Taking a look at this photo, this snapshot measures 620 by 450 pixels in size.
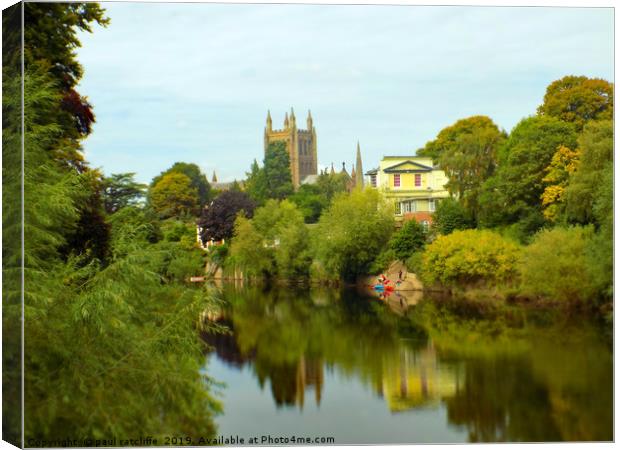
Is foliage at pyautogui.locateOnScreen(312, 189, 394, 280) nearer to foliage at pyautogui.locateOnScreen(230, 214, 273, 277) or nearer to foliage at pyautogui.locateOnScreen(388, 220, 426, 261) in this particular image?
foliage at pyautogui.locateOnScreen(230, 214, 273, 277)

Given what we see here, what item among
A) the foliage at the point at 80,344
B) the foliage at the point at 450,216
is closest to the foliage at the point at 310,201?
the foliage at the point at 450,216

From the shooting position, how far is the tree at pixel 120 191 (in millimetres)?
8750

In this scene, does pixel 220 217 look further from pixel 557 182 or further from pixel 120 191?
pixel 557 182

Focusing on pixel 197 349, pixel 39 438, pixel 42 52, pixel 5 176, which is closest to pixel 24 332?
pixel 39 438

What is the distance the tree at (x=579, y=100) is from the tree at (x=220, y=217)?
780 cm

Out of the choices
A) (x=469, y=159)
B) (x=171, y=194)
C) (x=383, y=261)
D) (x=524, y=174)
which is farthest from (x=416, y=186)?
(x=171, y=194)

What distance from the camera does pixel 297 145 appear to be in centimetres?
1745

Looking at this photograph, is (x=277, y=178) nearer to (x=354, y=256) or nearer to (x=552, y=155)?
(x=354, y=256)

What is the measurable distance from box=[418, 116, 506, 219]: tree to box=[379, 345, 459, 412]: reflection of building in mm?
2809

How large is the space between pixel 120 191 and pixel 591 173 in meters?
4.93

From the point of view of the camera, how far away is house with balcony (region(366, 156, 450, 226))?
505 inches

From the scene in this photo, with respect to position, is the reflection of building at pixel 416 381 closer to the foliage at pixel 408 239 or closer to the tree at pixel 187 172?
the tree at pixel 187 172

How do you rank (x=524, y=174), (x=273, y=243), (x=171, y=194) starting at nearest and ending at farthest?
(x=171, y=194), (x=524, y=174), (x=273, y=243)

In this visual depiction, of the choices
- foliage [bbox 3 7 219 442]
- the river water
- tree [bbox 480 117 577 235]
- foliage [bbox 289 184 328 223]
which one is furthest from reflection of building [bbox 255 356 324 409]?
foliage [bbox 289 184 328 223]
